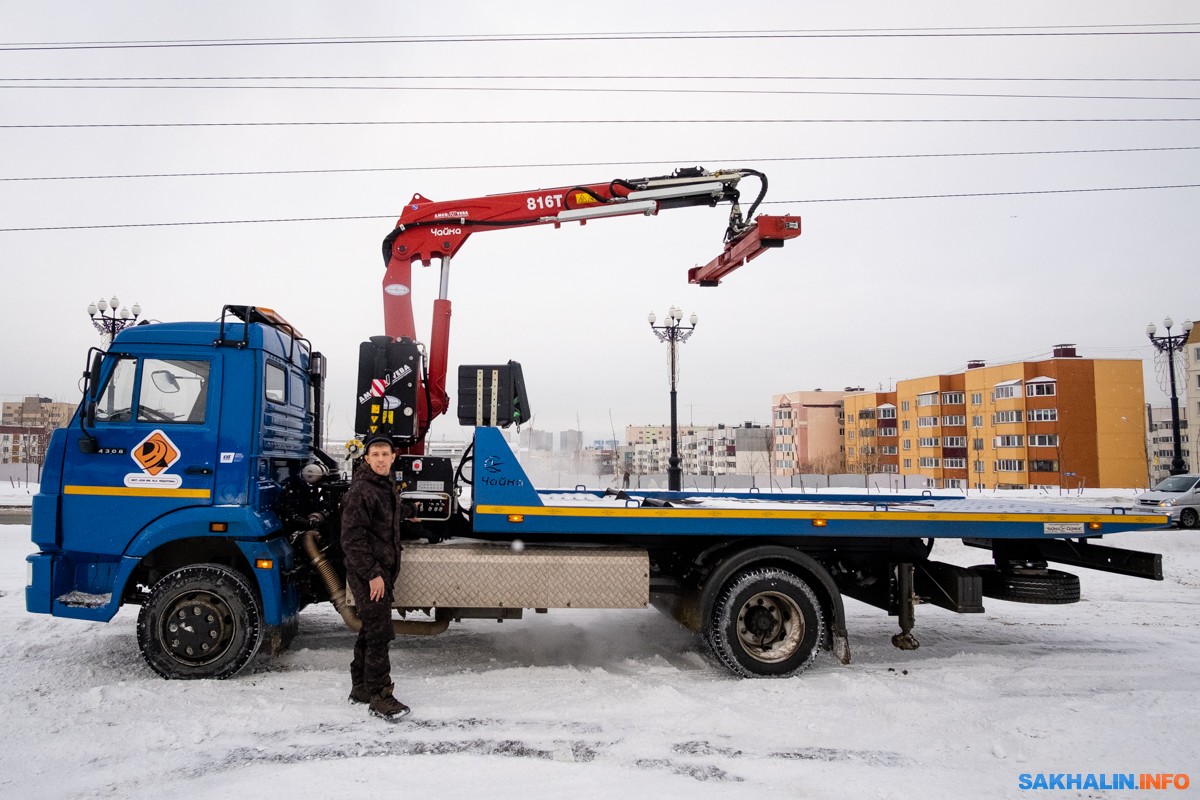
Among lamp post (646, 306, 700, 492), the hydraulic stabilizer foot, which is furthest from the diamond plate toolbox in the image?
lamp post (646, 306, 700, 492)

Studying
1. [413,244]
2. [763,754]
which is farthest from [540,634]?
[413,244]

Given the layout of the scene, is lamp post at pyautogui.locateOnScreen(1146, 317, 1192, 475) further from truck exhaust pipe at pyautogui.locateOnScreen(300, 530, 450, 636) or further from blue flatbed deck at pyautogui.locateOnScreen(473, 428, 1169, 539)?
truck exhaust pipe at pyautogui.locateOnScreen(300, 530, 450, 636)

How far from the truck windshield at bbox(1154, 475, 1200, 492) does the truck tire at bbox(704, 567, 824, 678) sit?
62.9 ft

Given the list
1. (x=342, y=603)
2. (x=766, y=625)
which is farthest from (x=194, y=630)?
(x=766, y=625)

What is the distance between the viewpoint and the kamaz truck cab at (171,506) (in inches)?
206

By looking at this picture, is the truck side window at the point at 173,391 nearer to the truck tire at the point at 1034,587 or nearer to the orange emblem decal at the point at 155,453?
the orange emblem decal at the point at 155,453

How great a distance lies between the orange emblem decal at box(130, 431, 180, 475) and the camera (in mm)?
5281

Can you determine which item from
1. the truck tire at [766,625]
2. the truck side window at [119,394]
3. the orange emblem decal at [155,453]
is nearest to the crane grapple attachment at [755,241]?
the truck tire at [766,625]

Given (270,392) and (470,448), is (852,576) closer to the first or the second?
A: (470,448)

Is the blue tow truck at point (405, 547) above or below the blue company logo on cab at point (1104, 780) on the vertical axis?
above

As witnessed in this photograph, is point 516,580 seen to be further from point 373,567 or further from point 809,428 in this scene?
point 809,428

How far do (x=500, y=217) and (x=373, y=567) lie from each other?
4.12 metres

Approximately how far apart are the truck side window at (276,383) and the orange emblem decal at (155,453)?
810 millimetres

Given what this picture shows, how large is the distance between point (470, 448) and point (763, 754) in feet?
11.8
